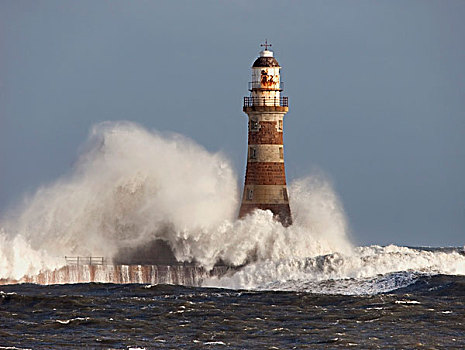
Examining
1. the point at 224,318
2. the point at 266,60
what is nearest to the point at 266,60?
the point at 266,60

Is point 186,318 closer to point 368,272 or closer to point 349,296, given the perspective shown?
point 349,296

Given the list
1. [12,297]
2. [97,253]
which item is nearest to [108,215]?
[97,253]

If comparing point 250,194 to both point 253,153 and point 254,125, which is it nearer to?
point 253,153

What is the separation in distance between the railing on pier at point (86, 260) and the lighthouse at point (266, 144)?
17.7 ft

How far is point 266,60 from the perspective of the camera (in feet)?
170

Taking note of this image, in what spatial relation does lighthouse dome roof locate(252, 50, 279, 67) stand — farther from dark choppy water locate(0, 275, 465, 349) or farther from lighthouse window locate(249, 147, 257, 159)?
dark choppy water locate(0, 275, 465, 349)

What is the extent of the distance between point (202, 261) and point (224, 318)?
49.6 ft

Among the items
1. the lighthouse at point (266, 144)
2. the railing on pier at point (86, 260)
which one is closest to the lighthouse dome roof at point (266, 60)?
the lighthouse at point (266, 144)

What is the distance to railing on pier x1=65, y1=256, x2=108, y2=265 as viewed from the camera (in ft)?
166

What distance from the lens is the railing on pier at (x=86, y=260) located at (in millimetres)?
50469

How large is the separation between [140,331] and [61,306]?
4979 mm

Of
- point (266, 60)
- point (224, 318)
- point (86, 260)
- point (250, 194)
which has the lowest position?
point (224, 318)

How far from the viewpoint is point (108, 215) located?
5328cm

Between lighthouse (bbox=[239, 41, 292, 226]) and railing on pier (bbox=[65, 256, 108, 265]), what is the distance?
5401mm
